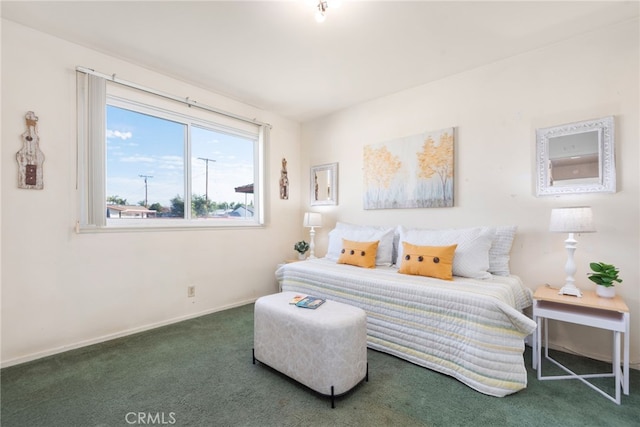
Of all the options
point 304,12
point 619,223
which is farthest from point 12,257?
point 619,223

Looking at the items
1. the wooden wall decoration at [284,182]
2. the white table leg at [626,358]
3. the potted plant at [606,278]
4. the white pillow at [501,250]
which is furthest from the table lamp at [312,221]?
the white table leg at [626,358]

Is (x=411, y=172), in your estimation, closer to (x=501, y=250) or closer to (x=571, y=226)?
(x=501, y=250)

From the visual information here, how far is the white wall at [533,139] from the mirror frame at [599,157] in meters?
0.05

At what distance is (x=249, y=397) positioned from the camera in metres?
1.74

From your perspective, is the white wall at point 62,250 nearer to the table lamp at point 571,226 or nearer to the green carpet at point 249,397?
the green carpet at point 249,397

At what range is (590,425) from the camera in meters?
1.50

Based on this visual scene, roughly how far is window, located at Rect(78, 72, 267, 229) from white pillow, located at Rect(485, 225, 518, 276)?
8.90 feet

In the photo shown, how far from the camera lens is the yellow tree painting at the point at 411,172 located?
2.96 m

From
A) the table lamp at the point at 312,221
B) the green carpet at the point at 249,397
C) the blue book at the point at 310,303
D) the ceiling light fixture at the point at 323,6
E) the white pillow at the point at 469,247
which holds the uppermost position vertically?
the ceiling light fixture at the point at 323,6

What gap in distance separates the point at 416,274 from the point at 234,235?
7.17 feet

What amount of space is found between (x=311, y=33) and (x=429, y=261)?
2.09 metres

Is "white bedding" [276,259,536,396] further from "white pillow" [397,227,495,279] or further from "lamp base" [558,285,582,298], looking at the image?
"lamp base" [558,285,582,298]

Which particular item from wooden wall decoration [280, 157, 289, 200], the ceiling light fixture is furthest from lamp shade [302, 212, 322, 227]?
the ceiling light fixture

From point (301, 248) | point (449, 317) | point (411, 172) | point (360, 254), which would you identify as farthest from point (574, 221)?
point (301, 248)
